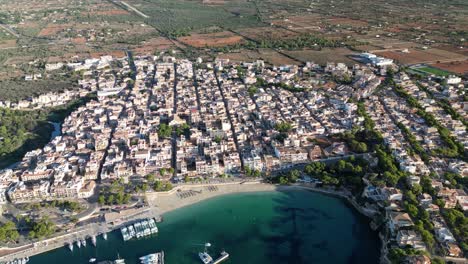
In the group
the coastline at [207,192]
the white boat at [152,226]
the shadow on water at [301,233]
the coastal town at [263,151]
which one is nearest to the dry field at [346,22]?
the coastal town at [263,151]

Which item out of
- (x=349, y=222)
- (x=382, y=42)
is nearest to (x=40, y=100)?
(x=349, y=222)

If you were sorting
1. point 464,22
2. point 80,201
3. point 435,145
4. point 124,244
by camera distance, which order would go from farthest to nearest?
point 464,22
point 435,145
point 80,201
point 124,244

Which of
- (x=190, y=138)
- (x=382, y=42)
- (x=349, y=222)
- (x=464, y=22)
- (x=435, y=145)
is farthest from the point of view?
(x=464, y=22)

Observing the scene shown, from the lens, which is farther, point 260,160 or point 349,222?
point 260,160

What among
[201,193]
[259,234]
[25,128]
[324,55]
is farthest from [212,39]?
[259,234]

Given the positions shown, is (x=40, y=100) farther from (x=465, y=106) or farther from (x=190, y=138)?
(x=465, y=106)

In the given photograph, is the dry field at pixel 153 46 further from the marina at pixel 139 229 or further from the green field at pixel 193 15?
the marina at pixel 139 229

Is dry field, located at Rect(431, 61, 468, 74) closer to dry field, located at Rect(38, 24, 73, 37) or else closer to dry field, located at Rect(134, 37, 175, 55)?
dry field, located at Rect(134, 37, 175, 55)
